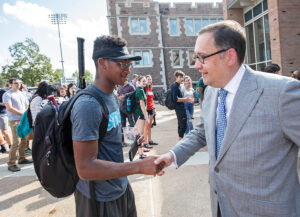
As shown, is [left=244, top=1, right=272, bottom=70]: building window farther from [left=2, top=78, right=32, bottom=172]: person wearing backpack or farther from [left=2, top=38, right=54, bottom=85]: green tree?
[left=2, top=38, right=54, bottom=85]: green tree

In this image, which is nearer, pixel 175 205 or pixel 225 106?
pixel 225 106

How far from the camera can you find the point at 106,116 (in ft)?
4.91

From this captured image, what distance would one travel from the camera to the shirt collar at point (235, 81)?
4.86 ft

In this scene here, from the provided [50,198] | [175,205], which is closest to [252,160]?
[175,205]

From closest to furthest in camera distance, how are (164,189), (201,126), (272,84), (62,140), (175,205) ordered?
(272,84) < (62,140) < (201,126) < (175,205) < (164,189)

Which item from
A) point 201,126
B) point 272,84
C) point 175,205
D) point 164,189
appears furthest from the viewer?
point 164,189

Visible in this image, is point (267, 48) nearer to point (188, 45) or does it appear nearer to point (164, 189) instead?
point (164, 189)

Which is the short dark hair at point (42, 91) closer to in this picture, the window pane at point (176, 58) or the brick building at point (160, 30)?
the brick building at point (160, 30)

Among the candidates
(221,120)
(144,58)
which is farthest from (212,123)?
(144,58)

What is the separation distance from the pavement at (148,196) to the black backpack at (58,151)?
1821 mm

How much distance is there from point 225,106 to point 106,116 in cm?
87

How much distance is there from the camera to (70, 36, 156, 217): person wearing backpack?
1.36 m

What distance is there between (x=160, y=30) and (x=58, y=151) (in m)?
24.7

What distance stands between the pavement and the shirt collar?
2.11 m
